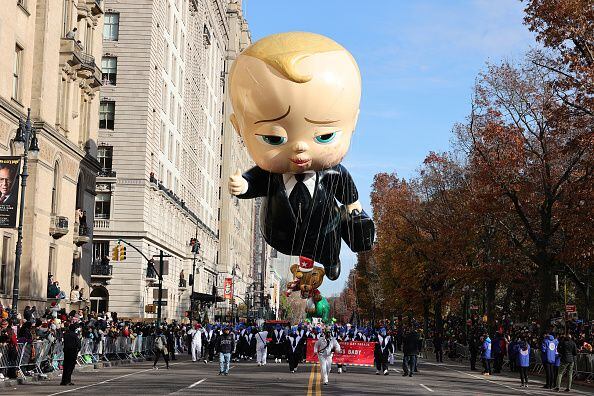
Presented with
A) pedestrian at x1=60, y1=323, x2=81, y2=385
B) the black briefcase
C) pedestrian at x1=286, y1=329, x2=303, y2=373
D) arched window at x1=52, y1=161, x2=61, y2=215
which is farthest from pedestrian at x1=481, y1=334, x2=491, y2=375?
the black briefcase

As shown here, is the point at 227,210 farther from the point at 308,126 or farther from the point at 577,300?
the point at 308,126

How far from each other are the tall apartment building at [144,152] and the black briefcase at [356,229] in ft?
136

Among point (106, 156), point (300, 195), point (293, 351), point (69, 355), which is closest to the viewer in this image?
point (300, 195)

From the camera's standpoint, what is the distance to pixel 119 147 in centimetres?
5616

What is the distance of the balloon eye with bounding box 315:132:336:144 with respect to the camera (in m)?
11.1

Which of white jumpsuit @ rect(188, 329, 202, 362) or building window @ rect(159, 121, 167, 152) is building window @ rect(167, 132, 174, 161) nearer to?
building window @ rect(159, 121, 167, 152)

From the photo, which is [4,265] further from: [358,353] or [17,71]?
[358,353]

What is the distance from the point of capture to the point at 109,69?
56.6 meters

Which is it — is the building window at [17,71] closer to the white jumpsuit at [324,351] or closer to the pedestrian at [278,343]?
the pedestrian at [278,343]

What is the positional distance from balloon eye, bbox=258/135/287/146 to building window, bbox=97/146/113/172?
1827 inches

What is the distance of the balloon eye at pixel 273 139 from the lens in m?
11.0

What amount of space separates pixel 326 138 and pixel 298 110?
611 mm

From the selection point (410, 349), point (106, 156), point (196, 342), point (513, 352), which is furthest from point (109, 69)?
point (410, 349)

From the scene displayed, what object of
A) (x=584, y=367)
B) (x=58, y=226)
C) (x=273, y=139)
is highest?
(x=58, y=226)
